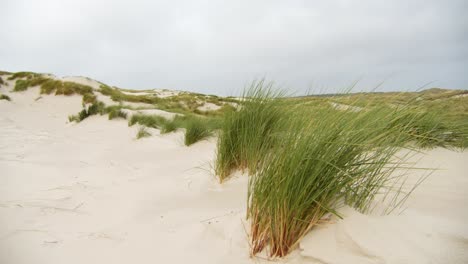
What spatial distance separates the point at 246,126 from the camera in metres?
2.37

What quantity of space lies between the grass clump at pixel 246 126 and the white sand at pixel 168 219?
0.65 ft

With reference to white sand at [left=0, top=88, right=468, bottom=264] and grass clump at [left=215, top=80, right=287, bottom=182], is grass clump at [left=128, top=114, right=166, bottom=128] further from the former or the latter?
grass clump at [left=215, top=80, right=287, bottom=182]

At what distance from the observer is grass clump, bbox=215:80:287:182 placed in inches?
93.1

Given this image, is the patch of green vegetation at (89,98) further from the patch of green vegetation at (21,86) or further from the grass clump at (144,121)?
the grass clump at (144,121)

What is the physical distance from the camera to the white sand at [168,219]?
1123mm

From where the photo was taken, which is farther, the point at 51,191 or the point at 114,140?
the point at 114,140

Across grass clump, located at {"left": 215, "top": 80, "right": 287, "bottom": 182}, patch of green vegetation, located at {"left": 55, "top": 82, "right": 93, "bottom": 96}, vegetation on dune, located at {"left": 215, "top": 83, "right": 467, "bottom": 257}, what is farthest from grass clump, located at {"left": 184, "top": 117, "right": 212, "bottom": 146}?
patch of green vegetation, located at {"left": 55, "top": 82, "right": 93, "bottom": 96}

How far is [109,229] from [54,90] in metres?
14.7

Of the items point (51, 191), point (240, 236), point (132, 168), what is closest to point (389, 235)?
point (240, 236)

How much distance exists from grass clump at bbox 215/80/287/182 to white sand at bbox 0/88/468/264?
0.65 feet

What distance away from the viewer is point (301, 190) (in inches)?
47.3

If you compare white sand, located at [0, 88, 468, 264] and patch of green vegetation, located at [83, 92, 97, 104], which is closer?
white sand, located at [0, 88, 468, 264]

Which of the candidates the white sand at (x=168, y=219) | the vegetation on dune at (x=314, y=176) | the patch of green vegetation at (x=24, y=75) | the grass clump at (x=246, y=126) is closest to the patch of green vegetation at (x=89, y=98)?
the patch of green vegetation at (x=24, y=75)

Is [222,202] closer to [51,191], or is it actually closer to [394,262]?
[394,262]
